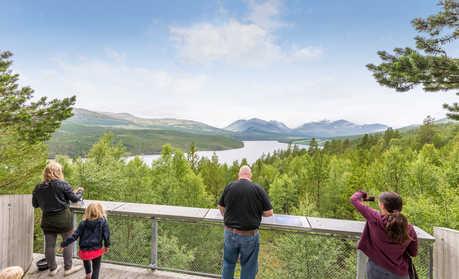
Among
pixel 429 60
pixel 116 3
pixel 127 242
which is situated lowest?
pixel 127 242

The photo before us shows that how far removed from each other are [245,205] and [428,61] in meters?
4.20

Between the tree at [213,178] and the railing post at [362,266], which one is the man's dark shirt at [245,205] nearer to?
the railing post at [362,266]

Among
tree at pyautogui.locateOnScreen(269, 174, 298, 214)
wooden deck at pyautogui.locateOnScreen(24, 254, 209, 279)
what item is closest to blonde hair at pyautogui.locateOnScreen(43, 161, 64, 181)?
wooden deck at pyautogui.locateOnScreen(24, 254, 209, 279)

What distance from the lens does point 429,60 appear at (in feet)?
12.8

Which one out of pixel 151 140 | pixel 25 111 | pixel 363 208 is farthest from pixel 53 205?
pixel 151 140

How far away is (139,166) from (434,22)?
2306 centimetres

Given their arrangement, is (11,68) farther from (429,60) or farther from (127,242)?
(429,60)

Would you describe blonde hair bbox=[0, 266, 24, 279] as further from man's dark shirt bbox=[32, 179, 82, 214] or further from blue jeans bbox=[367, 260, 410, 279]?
blue jeans bbox=[367, 260, 410, 279]

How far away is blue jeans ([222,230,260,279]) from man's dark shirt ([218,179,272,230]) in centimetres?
13

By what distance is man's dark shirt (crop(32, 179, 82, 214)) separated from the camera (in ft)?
9.39

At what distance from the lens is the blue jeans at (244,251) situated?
2443 mm

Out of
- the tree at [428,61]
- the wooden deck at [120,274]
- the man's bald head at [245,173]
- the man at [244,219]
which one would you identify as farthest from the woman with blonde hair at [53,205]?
the tree at [428,61]

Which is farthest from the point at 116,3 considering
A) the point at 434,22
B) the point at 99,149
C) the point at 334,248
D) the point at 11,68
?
the point at 334,248

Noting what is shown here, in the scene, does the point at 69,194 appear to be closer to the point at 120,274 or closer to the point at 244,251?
the point at 120,274
